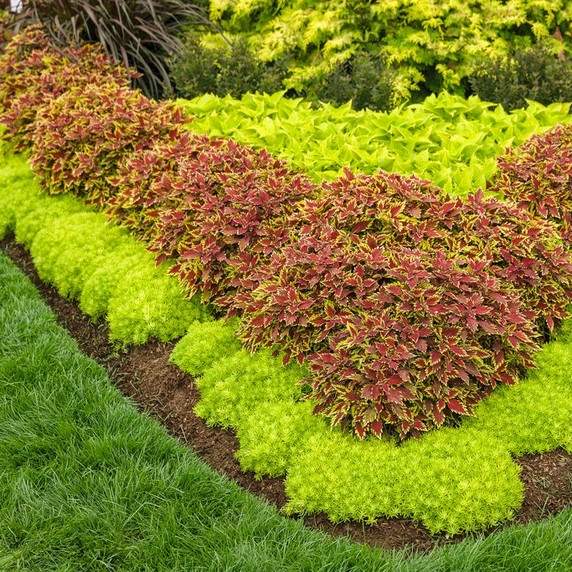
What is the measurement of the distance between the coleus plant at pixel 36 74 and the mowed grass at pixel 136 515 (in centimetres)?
303

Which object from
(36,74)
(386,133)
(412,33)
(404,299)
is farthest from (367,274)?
(36,74)

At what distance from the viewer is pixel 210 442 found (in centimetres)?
316

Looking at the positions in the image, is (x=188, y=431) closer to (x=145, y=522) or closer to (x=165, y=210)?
(x=145, y=522)

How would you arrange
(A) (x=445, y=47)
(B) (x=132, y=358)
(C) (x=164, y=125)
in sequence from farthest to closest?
(A) (x=445, y=47) < (C) (x=164, y=125) < (B) (x=132, y=358)

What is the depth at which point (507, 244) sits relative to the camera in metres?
3.30

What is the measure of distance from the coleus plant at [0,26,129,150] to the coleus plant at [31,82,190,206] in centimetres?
36

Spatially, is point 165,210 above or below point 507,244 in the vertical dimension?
above

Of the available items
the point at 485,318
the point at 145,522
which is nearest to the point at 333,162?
the point at 485,318

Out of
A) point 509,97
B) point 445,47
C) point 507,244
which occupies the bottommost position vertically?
point 507,244

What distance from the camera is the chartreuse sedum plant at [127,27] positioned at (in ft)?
20.3

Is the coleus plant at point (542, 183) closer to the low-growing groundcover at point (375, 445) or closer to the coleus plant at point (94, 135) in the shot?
the low-growing groundcover at point (375, 445)

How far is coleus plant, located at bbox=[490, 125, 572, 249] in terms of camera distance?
372cm

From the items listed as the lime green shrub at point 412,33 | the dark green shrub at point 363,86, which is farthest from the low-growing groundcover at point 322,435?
the lime green shrub at point 412,33

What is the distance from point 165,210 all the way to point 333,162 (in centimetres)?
112
